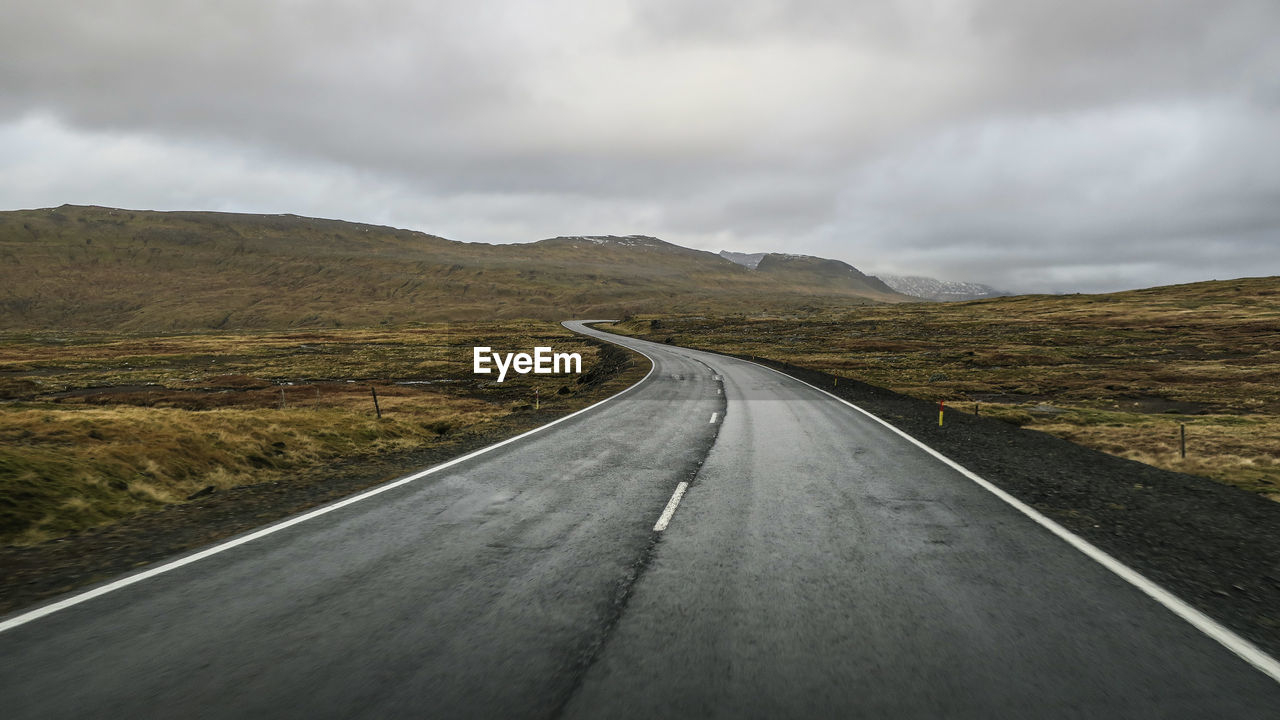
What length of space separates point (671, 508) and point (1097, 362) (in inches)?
2006

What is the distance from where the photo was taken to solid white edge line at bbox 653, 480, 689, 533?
675cm

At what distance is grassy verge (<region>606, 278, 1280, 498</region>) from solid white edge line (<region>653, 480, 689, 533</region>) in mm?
9368

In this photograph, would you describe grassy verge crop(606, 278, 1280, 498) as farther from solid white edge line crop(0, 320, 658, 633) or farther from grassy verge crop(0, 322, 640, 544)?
grassy verge crop(0, 322, 640, 544)

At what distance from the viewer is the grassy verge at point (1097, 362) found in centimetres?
1503

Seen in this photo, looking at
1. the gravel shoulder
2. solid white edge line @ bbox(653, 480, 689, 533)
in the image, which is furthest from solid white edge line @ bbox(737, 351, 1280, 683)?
solid white edge line @ bbox(653, 480, 689, 533)

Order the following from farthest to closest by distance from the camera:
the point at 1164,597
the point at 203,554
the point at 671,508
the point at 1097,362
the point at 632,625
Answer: the point at 1097,362, the point at 671,508, the point at 203,554, the point at 1164,597, the point at 632,625

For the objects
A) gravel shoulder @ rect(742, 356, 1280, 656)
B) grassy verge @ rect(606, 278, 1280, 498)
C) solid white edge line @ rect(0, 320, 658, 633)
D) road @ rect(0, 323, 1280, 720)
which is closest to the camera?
road @ rect(0, 323, 1280, 720)

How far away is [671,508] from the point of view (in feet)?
24.7

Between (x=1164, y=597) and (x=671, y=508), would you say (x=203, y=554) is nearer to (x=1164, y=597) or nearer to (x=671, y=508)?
(x=671, y=508)

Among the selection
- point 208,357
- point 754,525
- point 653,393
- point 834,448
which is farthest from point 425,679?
point 208,357

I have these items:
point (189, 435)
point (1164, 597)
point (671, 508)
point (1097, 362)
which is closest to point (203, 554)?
point (671, 508)

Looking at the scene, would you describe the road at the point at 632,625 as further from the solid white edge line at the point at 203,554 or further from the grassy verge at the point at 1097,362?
the grassy verge at the point at 1097,362

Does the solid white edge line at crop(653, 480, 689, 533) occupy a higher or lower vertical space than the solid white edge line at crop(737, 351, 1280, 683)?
lower

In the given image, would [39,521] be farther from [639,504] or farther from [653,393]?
[653,393]
